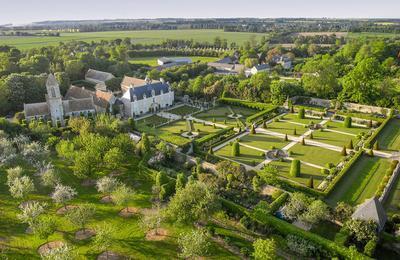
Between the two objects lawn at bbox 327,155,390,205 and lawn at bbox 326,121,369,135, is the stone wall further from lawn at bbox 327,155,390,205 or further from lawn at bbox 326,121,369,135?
lawn at bbox 326,121,369,135

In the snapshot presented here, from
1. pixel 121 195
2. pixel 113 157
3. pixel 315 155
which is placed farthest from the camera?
pixel 315 155

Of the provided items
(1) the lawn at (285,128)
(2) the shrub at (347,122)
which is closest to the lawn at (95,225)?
(1) the lawn at (285,128)

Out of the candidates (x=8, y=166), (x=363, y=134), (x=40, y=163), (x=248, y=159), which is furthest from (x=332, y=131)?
(x=8, y=166)

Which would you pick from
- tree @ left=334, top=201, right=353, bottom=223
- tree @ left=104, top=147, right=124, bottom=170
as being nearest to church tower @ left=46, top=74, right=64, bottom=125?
tree @ left=104, top=147, right=124, bottom=170

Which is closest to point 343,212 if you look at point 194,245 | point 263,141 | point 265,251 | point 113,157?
point 265,251

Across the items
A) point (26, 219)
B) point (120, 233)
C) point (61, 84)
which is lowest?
point (120, 233)

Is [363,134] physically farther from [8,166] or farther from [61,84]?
[61,84]

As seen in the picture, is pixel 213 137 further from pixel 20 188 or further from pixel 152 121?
pixel 20 188
